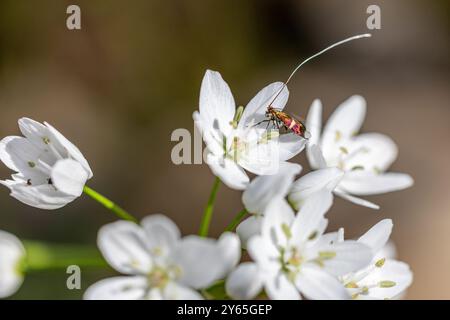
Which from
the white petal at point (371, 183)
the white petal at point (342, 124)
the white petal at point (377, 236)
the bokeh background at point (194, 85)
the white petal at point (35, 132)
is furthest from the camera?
the bokeh background at point (194, 85)

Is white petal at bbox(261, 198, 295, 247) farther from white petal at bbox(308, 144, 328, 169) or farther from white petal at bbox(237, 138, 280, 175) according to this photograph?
white petal at bbox(308, 144, 328, 169)

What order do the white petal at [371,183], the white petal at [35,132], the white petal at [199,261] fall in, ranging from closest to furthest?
the white petal at [199,261], the white petal at [35,132], the white petal at [371,183]

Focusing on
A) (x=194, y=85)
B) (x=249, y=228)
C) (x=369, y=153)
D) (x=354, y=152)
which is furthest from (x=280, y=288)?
(x=194, y=85)

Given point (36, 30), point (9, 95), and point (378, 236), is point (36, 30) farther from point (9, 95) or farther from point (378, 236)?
point (378, 236)

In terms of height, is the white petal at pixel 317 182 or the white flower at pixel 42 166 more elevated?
the white flower at pixel 42 166

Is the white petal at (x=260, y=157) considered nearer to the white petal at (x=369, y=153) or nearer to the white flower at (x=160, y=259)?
the white flower at (x=160, y=259)

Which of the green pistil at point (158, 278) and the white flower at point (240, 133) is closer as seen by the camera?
the green pistil at point (158, 278)

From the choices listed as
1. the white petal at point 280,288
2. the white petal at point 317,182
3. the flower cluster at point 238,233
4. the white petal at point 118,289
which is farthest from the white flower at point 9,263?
the white petal at point 317,182
